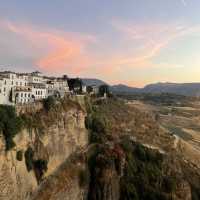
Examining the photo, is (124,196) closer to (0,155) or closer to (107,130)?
(107,130)

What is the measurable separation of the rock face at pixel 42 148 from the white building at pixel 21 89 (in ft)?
23.5

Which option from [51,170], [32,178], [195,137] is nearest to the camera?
[32,178]

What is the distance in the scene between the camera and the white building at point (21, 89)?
46031mm

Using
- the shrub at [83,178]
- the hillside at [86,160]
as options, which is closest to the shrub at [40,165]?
the hillside at [86,160]

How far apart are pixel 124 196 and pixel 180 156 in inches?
1147

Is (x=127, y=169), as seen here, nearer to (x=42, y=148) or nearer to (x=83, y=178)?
(x=83, y=178)

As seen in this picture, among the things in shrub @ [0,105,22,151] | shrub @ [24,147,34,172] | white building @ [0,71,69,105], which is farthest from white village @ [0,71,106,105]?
shrub @ [24,147,34,172]

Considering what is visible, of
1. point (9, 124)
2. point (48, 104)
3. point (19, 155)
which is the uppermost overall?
point (48, 104)

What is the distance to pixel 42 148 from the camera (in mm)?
40625

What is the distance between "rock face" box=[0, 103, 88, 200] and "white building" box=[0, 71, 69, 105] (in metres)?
7.16

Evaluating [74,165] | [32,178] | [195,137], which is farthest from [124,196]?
[195,137]

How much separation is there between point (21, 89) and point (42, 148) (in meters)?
13.3

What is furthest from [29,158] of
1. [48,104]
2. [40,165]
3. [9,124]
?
[48,104]

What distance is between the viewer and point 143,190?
164 ft
